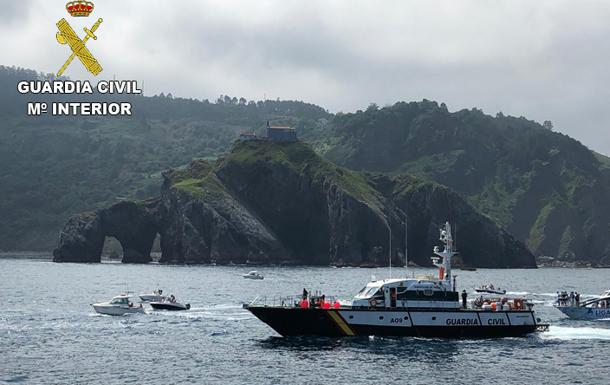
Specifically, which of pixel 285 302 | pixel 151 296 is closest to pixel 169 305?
pixel 151 296

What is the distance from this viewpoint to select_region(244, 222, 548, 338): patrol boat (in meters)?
64.9

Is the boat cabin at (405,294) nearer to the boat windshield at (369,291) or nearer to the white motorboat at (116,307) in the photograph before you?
the boat windshield at (369,291)

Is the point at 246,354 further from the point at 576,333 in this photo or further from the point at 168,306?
the point at 576,333

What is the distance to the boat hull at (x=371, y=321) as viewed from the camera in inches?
2549

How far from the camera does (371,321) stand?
6506 centimetres

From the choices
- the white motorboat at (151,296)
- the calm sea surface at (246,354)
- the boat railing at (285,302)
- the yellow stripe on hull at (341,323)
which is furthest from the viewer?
the white motorboat at (151,296)

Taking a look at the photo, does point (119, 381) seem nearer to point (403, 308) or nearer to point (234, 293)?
point (403, 308)

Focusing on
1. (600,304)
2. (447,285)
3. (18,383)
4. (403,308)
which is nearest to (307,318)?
(403,308)

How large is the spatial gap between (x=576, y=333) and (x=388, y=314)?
21.5 m

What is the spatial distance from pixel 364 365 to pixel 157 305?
40.9 meters

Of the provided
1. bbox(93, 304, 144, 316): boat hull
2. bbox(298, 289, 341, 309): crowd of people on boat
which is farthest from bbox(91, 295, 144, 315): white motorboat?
bbox(298, 289, 341, 309): crowd of people on boat

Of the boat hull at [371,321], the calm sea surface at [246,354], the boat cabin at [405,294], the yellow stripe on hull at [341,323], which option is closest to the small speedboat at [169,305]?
the calm sea surface at [246,354]

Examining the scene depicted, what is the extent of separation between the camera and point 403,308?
6544 cm

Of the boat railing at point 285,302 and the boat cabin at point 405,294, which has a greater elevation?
the boat cabin at point 405,294
